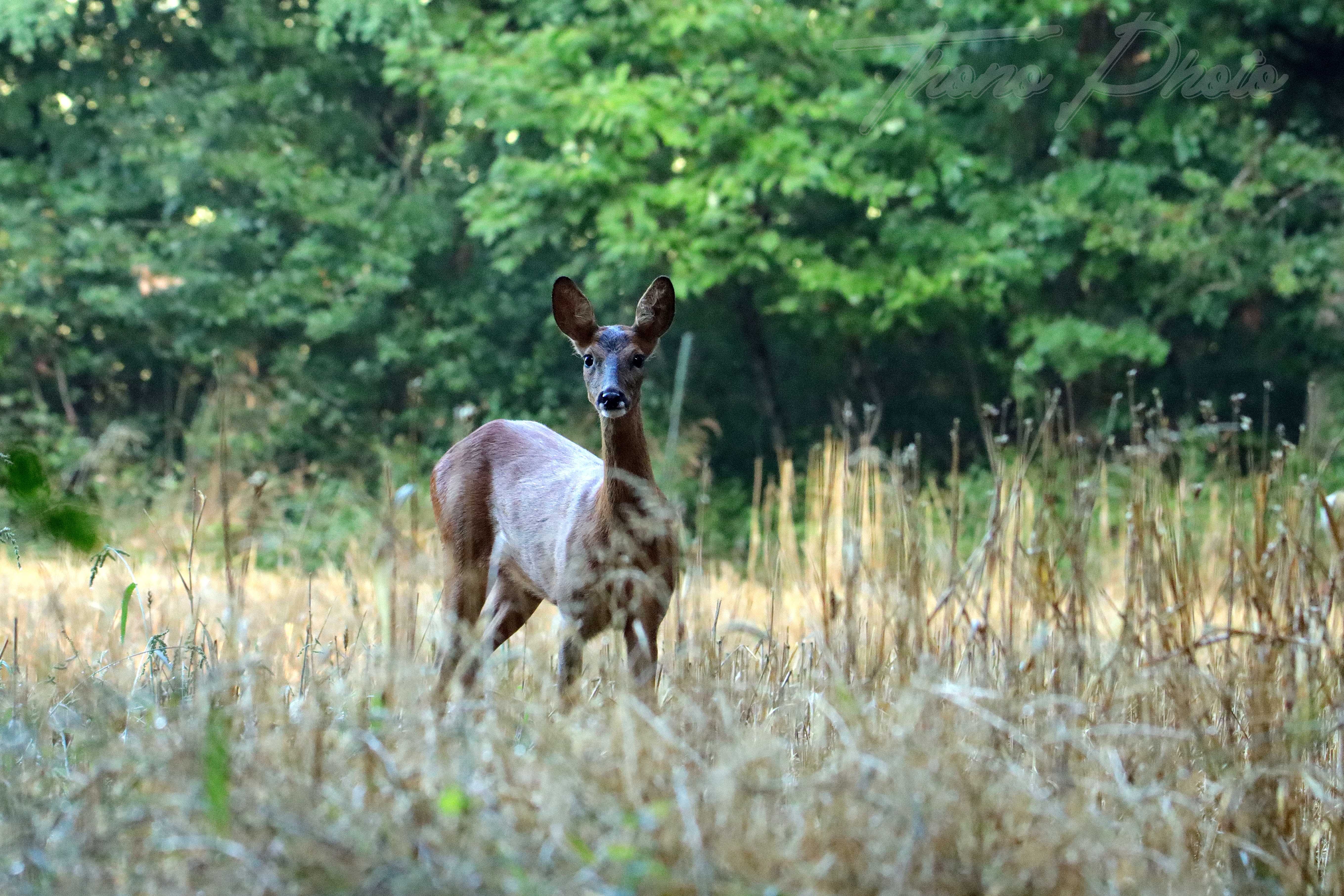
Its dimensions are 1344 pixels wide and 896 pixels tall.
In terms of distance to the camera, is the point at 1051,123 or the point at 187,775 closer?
the point at 187,775

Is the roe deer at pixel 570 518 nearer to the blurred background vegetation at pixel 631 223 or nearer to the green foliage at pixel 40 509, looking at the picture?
the green foliage at pixel 40 509

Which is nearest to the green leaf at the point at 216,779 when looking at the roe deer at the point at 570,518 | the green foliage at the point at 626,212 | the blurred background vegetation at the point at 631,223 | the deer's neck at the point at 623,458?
the roe deer at the point at 570,518

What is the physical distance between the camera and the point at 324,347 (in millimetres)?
14281

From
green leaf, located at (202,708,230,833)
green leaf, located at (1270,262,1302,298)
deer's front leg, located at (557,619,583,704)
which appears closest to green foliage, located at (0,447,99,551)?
green leaf, located at (202,708,230,833)

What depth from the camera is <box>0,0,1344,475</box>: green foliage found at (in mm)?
11539

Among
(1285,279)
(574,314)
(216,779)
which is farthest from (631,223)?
(216,779)

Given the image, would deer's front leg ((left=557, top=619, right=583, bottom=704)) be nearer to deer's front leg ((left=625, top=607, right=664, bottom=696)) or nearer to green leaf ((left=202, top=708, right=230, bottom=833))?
deer's front leg ((left=625, top=607, right=664, bottom=696))

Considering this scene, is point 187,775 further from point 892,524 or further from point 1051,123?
point 1051,123

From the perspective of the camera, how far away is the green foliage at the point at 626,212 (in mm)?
11539

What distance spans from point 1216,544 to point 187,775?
707 cm

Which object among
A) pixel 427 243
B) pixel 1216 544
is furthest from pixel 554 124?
pixel 1216 544

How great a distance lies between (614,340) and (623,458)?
0.38 m

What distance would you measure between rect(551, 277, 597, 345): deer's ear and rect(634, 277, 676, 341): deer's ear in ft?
0.55

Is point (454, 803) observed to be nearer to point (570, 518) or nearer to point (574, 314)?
point (570, 518)
